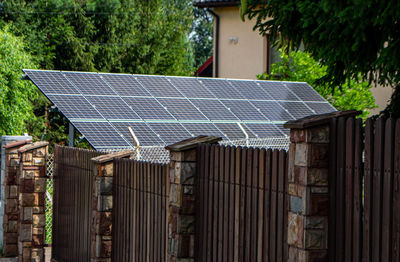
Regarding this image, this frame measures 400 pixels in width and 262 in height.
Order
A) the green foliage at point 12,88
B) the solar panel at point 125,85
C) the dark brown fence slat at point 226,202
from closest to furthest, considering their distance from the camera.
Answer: the dark brown fence slat at point 226,202 < the solar panel at point 125,85 < the green foliage at point 12,88

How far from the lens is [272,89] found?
723 inches

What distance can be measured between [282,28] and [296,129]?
333 centimetres

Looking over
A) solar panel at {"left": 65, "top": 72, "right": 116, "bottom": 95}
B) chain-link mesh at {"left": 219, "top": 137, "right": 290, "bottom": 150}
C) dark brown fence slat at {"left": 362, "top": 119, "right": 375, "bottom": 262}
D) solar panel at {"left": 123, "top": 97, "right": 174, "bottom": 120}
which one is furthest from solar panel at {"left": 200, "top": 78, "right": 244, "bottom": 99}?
dark brown fence slat at {"left": 362, "top": 119, "right": 375, "bottom": 262}

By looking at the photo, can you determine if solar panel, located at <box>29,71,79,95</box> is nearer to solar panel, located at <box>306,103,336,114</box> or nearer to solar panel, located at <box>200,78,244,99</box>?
solar panel, located at <box>200,78,244,99</box>

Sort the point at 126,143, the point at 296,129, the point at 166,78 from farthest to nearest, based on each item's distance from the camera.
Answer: the point at 166,78
the point at 126,143
the point at 296,129

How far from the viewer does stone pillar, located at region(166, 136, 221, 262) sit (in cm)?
746

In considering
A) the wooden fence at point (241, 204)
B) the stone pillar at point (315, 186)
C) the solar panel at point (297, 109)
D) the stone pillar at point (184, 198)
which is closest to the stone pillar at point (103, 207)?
the stone pillar at point (184, 198)

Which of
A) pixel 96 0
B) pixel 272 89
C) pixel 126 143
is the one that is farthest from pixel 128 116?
pixel 96 0

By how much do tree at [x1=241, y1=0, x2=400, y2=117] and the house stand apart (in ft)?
58.0

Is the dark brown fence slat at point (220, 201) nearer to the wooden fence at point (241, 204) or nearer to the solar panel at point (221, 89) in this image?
the wooden fence at point (241, 204)

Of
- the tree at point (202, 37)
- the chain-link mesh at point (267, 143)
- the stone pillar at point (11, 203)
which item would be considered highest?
the tree at point (202, 37)

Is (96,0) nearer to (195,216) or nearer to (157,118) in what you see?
(157,118)

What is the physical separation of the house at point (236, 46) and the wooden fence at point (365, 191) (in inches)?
836

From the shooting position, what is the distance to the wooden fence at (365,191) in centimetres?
459
